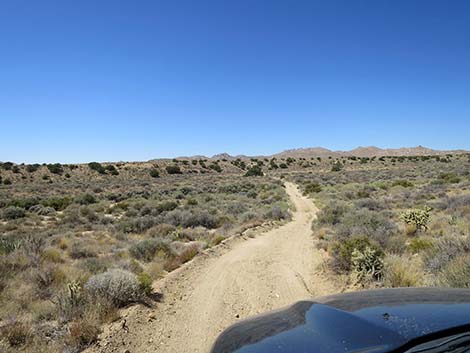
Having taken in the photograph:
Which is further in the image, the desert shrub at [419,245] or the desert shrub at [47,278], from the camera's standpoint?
the desert shrub at [419,245]

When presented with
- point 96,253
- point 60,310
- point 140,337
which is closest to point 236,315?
point 140,337

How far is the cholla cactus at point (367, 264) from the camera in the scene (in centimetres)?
856

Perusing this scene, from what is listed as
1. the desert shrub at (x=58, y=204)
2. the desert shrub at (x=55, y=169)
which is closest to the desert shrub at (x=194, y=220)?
the desert shrub at (x=58, y=204)

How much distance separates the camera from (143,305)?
755cm

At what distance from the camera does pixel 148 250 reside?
12.1 m

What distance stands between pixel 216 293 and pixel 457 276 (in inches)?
206

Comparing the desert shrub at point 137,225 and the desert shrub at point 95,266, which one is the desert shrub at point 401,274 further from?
the desert shrub at point 137,225

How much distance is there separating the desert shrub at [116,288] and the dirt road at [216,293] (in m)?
0.39

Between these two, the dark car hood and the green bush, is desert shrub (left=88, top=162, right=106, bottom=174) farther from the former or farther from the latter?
the dark car hood

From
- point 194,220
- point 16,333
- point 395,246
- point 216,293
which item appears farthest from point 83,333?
point 194,220

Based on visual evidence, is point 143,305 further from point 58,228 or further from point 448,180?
point 448,180

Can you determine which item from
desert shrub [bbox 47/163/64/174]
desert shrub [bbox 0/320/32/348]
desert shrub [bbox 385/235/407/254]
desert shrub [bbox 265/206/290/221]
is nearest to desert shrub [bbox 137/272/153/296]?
desert shrub [bbox 0/320/32/348]

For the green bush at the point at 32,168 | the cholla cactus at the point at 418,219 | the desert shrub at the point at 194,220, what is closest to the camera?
the cholla cactus at the point at 418,219

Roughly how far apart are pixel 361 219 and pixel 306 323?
41.5 feet
